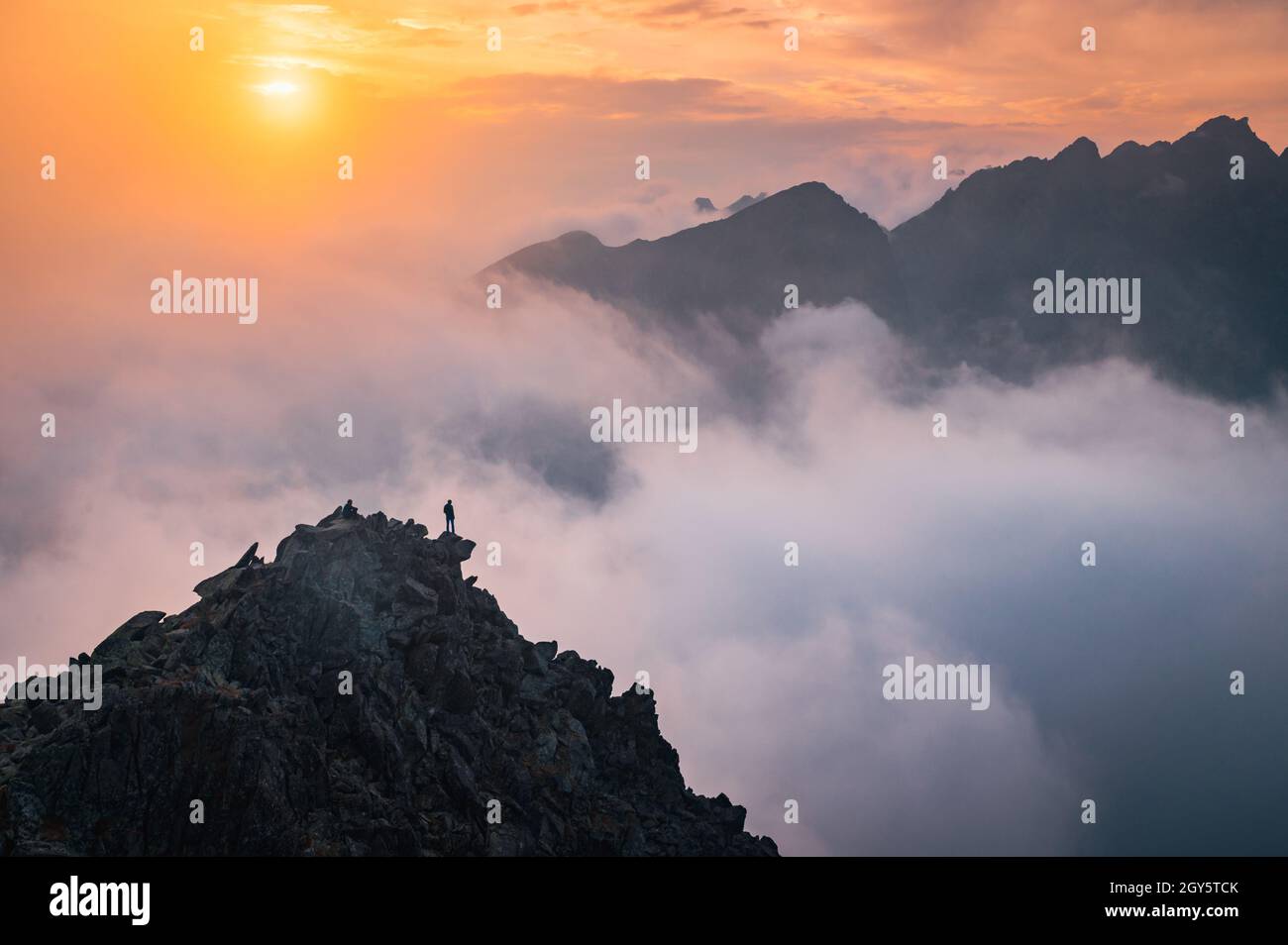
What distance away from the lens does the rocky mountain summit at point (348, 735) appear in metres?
68.8

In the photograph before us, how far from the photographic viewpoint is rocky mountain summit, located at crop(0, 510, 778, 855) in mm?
68812

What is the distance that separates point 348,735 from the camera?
247 ft
